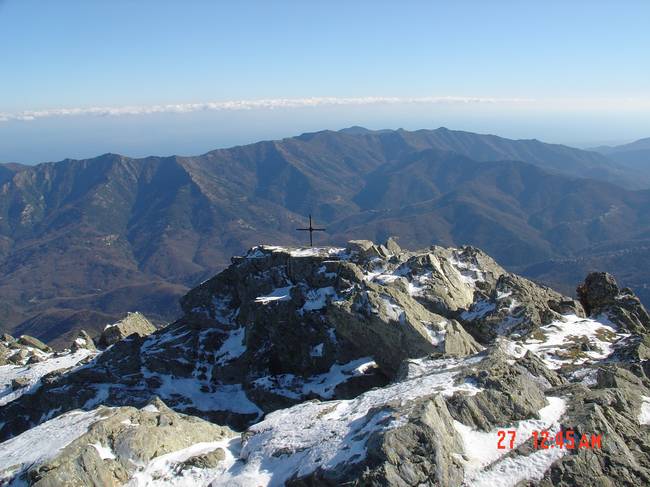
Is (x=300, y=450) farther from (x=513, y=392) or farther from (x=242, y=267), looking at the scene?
(x=242, y=267)

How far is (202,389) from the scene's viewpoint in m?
72.9

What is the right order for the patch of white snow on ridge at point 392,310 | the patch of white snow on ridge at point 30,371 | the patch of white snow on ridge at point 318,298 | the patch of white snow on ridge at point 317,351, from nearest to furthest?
the patch of white snow on ridge at point 392,310, the patch of white snow on ridge at point 317,351, the patch of white snow on ridge at point 318,298, the patch of white snow on ridge at point 30,371

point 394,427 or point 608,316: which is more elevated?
point 394,427

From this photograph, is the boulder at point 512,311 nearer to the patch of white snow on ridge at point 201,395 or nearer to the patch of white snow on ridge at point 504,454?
the patch of white snow on ridge at point 504,454

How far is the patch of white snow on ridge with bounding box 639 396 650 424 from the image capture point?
33.3 meters

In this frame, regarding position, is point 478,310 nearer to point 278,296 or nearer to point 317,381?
point 317,381

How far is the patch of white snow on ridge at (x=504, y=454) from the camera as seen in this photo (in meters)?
28.1

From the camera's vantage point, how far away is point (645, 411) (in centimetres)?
3428

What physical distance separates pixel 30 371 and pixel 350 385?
61759 mm

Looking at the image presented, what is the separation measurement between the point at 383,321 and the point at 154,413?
97.0 feet

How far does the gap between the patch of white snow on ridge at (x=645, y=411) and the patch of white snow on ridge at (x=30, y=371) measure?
84473 mm

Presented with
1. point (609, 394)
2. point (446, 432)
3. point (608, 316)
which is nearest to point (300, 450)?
point (446, 432)
